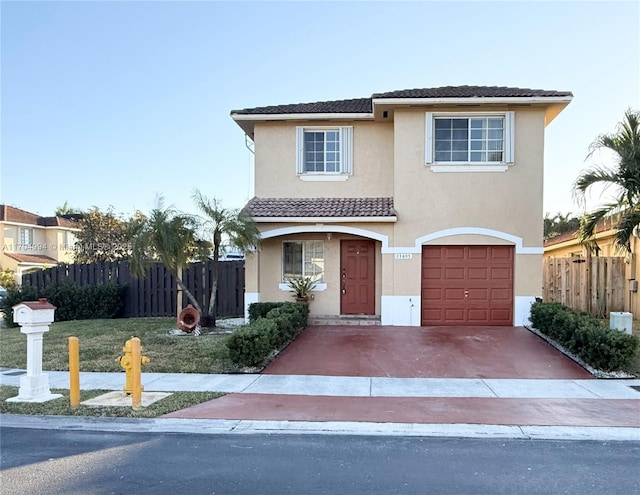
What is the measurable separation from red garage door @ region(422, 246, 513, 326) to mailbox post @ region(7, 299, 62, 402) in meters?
10.1


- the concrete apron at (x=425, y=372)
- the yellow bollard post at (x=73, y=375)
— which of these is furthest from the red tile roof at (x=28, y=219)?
the yellow bollard post at (x=73, y=375)

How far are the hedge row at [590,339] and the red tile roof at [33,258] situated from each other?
35.2 meters

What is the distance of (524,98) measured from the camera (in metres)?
13.6

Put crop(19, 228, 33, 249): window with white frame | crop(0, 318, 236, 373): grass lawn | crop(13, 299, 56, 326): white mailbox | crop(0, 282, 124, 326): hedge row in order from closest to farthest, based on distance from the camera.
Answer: crop(13, 299, 56, 326): white mailbox, crop(0, 318, 236, 373): grass lawn, crop(0, 282, 124, 326): hedge row, crop(19, 228, 33, 249): window with white frame

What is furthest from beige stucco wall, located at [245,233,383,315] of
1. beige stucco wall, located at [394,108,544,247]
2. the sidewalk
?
the sidewalk

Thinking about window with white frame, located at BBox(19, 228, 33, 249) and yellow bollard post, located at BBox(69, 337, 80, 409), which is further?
window with white frame, located at BBox(19, 228, 33, 249)

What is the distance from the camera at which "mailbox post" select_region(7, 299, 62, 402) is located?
732 cm

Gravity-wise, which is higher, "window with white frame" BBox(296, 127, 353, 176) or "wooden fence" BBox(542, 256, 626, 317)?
"window with white frame" BBox(296, 127, 353, 176)

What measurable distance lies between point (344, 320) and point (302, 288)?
1624mm

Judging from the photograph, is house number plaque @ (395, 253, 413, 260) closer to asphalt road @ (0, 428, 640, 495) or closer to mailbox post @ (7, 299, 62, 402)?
asphalt road @ (0, 428, 640, 495)

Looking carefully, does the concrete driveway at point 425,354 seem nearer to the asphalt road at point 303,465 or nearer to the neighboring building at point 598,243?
the asphalt road at point 303,465

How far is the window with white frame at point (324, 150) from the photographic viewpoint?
15555 mm

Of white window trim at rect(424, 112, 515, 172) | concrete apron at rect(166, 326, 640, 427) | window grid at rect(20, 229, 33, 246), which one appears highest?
white window trim at rect(424, 112, 515, 172)

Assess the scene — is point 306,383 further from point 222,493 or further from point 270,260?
point 270,260
